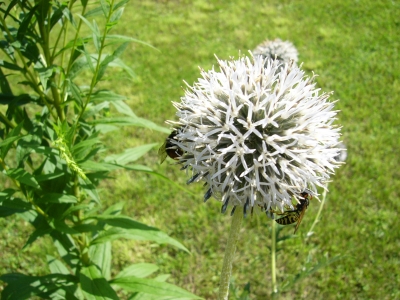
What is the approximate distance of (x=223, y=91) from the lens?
5.89 ft

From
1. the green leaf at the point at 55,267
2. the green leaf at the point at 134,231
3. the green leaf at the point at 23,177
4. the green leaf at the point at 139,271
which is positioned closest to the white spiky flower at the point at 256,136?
the green leaf at the point at 134,231

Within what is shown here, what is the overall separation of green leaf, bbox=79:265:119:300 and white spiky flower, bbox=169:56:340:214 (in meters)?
0.83

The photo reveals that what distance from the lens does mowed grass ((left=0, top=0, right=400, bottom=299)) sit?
3.81 metres

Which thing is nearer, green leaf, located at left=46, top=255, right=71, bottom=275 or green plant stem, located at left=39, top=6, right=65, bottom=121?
green plant stem, located at left=39, top=6, right=65, bottom=121

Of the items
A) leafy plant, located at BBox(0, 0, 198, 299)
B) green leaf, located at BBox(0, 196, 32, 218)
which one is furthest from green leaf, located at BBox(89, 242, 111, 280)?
green leaf, located at BBox(0, 196, 32, 218)

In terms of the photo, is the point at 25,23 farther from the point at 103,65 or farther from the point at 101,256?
the point at 101,256

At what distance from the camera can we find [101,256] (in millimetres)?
2697

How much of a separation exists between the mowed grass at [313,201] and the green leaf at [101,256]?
824 mm

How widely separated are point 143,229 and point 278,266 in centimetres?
210

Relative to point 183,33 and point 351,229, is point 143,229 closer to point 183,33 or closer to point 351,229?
point 351,229

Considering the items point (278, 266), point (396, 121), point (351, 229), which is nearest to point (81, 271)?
point (278, 266)

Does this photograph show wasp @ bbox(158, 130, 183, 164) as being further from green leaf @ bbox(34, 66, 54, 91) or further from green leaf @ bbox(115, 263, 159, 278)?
green leaf @ bbox(115, 263, 159, 278)

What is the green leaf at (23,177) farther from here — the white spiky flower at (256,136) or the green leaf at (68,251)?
the white spiky flower at (256,136)

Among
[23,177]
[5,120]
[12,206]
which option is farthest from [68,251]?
[5,120]
